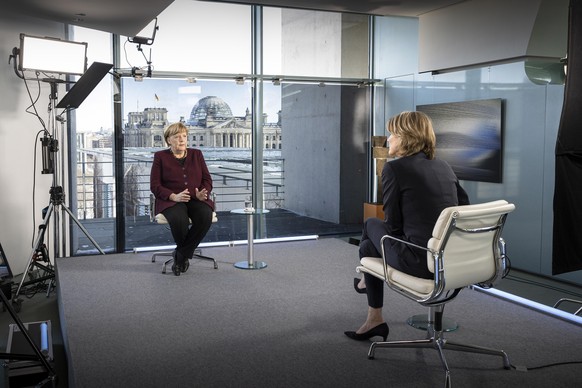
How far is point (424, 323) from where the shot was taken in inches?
151

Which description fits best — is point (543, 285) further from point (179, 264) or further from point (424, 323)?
point (179, 264)

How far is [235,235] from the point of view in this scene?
23.4 ft

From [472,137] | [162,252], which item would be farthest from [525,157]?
[162,252]

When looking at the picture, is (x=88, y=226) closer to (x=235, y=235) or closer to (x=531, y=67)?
(x=235, y=235)

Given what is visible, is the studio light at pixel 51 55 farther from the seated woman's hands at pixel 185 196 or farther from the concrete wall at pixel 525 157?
the concrete wall at pixel 525 157

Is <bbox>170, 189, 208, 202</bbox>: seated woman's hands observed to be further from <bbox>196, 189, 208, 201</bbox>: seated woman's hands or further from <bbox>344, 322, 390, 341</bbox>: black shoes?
<bbox>344, 322, 390, 341</bbox>: black shoes

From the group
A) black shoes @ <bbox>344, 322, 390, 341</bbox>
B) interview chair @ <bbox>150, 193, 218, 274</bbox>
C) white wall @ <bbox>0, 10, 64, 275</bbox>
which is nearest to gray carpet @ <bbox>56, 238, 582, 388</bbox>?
black shoes @ <bbox>344, 322, 390, 341</bbox>

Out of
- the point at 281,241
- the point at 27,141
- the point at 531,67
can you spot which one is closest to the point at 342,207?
the point at 281,241

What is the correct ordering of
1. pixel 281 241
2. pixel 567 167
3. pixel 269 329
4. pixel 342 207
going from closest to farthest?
1. pixel 567 167
2. pixel 269 329
3. pixel 281 241
4. pixel 342 207

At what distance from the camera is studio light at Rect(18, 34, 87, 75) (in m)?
5.05

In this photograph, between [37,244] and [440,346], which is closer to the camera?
[440,346]

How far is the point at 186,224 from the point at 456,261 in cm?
303

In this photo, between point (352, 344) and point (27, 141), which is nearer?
point (352, 344)

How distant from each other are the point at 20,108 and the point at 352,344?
159 inches
